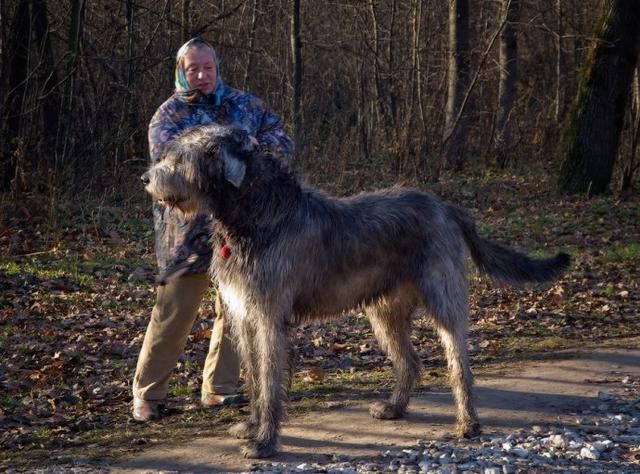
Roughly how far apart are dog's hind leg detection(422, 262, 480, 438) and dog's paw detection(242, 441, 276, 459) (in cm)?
127

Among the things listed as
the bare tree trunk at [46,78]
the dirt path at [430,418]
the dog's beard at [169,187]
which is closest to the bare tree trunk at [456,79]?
the bare tree trunk at [46,78]

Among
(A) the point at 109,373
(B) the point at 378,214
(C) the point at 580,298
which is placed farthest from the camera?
(C) the point at 580,298

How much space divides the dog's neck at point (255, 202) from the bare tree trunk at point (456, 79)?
45.0ft

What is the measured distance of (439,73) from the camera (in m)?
21.0

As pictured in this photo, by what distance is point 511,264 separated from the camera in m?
6.64

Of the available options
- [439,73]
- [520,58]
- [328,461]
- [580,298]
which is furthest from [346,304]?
[520,58]

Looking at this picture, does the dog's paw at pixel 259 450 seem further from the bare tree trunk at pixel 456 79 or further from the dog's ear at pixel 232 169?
the bare tree trunk at pixel 456 79

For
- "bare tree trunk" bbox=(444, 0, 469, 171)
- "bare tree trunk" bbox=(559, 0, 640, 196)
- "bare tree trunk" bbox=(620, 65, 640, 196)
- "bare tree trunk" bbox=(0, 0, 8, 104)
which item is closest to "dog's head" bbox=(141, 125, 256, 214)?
"bare tree trunk" bbox=(0, 0, 8, 104)

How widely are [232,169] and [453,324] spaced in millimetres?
1846

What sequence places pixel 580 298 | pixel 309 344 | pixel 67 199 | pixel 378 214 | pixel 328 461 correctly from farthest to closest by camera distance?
pixel 67 199, pixel 580 298, pixel 309 344, pixel 378 214, pixel 328 461

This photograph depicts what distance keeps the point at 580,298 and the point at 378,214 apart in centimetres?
511

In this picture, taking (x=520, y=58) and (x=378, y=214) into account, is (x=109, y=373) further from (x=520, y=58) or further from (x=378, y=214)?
(x=520, y=58)

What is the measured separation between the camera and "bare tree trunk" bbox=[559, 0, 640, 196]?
54.3ft

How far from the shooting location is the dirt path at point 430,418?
581 cm
